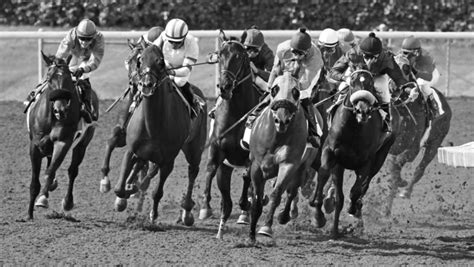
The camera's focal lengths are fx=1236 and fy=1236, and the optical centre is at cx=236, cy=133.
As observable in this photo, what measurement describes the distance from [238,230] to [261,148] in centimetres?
160

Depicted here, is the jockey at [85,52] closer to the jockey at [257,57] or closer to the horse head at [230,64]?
the jockey at [257,57]

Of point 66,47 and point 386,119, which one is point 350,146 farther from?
point 66,47

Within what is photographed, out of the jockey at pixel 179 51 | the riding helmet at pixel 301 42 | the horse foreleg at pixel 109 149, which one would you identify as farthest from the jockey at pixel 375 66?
the horse foreleg at pixel 109 149

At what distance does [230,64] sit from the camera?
12.1 m

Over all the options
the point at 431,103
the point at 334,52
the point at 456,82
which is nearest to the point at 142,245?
the point at 334,52

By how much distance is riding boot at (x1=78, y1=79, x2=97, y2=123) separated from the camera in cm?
1358

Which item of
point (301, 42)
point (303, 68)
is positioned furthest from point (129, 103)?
point (301, 42)

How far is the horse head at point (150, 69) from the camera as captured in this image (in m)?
12.2

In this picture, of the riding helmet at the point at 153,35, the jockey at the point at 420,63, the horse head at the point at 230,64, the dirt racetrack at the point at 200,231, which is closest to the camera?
the dirt racetrack at the point at 200,231

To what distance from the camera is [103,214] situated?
47.5ft

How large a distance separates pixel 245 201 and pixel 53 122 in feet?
7.24

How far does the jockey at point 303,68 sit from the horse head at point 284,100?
21.2 inches

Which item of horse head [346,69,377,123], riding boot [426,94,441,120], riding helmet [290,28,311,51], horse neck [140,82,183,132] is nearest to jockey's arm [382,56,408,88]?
horse head [346,69,377,123]

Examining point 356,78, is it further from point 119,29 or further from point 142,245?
point 119,29
